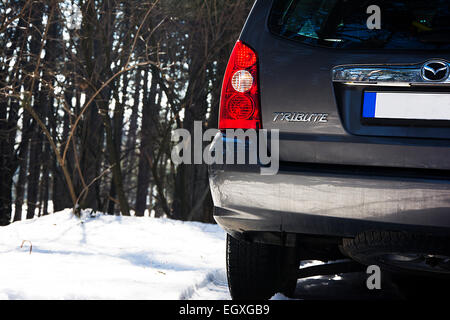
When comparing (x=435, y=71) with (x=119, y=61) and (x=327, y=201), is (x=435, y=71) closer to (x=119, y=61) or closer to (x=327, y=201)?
(x=327, y=201)

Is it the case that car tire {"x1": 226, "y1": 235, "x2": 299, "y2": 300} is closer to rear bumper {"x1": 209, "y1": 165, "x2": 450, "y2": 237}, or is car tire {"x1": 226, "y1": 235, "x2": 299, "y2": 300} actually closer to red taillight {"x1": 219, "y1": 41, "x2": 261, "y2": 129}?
rear bumper {"x1": 209, "y1": 165, "x2": 450, "y2": 237}

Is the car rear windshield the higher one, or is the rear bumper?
the car rear windshield

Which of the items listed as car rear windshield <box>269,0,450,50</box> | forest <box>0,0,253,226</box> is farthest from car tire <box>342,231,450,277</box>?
forest <box>0,0,253,226</box>

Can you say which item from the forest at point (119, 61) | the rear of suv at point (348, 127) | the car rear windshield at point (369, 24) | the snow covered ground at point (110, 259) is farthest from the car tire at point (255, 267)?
the forest at point (119, 61)

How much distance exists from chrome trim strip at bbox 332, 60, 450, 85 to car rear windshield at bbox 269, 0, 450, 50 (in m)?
0.10

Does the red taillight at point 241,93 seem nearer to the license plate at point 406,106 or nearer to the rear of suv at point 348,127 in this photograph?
the rear of suv at point 348,127

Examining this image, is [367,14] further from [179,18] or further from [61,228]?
[179,18]

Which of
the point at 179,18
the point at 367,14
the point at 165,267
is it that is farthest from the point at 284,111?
the point at 179,18

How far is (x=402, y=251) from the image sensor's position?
2.34 meters

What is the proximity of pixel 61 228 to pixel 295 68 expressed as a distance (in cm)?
409

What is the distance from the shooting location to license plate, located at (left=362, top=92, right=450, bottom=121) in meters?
2.26

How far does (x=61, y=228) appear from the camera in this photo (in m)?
5.80

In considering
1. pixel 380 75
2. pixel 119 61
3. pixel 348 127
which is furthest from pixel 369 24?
pixel 119 61
